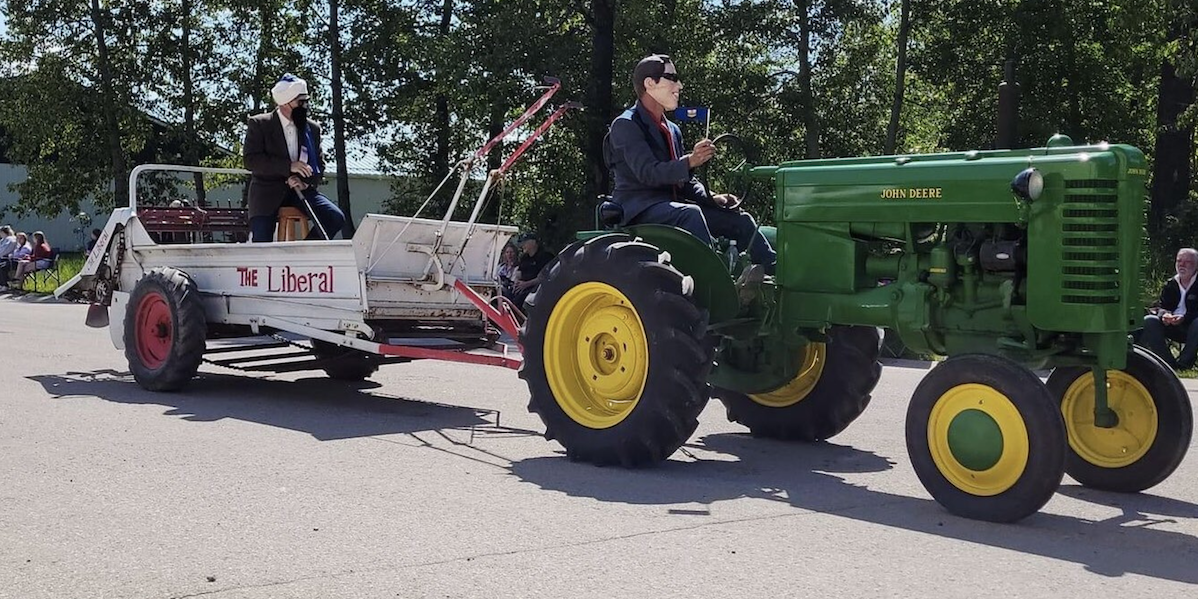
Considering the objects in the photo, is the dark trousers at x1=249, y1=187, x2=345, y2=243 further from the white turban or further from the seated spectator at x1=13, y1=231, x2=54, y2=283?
the seated spectator at x1=13, y1=231, x2=54, y2=283

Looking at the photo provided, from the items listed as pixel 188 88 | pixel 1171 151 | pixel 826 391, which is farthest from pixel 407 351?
pixel 188 88

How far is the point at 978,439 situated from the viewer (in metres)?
6.03

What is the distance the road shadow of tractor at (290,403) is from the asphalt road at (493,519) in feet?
0.17

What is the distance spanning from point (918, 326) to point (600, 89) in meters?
19.4

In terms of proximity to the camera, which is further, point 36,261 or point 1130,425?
point 36,261

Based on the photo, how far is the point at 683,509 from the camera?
6145 millimetres

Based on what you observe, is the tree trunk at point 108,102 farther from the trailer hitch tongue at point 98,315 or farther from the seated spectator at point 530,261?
the trailer hitch tongue at point 98,315

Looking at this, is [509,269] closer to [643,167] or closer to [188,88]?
[643,167]

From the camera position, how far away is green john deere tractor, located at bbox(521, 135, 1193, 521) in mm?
6066

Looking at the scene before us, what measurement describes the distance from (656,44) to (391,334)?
17818 millimetres

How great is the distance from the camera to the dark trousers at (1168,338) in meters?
12.7

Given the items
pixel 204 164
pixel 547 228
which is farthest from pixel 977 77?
pixel 204 164

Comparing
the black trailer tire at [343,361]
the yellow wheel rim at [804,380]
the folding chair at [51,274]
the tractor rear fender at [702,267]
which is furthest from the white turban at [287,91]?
the folding chair at [51,274]

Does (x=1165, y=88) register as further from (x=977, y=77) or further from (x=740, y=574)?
(x=740, y=574)
